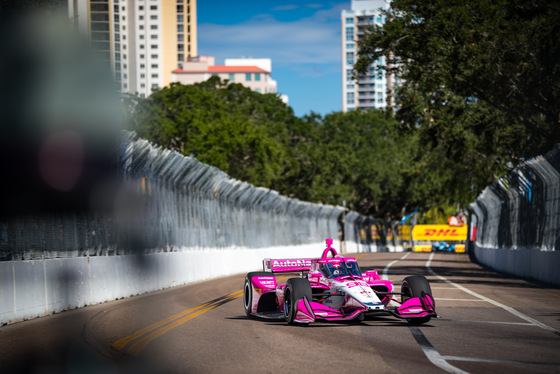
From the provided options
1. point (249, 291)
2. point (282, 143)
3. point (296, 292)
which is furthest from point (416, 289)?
point (282, 143)

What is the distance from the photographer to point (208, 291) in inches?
787

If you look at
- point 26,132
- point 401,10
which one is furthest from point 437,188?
point 26,132

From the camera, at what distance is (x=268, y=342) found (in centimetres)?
984

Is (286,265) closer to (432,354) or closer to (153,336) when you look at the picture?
(153,336)

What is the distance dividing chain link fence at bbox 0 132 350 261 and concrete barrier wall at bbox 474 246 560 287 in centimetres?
985

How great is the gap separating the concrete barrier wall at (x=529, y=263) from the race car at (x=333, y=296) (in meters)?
11.1

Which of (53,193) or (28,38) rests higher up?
(28,38)

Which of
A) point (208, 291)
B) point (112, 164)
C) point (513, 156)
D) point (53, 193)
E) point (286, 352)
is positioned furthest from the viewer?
point (513, 156)

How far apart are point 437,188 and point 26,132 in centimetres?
6493

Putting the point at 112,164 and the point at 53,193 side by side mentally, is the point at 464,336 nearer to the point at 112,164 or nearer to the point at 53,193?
the point at 53,193

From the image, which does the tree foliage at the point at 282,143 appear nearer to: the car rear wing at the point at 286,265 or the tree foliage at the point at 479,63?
the tree foliage at the point at 479,63

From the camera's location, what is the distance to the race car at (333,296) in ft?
38.0

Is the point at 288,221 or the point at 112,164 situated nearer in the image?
the point at 112,164

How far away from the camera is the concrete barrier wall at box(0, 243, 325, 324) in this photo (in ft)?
42.9
